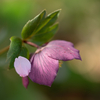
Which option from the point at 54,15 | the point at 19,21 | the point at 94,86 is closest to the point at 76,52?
the point at 54,15

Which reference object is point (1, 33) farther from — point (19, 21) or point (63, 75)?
point (63, 75)

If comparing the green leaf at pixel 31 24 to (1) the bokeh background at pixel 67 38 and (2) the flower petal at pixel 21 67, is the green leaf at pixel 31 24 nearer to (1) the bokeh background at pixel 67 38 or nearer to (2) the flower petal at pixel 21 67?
(2) the flower petal at pixel 21 67

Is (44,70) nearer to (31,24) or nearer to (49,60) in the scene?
(49,60)

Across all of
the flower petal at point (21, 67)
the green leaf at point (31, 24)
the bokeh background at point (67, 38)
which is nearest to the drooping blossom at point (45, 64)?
the flower petal at point (21, 67)

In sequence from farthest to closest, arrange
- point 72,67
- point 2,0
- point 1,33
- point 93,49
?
point 93,49 → point 72,67 → point 2,0 → point 1,33

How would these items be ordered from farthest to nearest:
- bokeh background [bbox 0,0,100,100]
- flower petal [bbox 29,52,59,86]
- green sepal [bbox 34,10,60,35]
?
bokeh background [bbox 0,0,100,100]
green sepal [bbox 34,10,60,35]
flower petal [bbox 29,52,59,86]

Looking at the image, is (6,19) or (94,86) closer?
(6,19)

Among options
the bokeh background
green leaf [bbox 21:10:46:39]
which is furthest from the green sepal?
the bokeh background

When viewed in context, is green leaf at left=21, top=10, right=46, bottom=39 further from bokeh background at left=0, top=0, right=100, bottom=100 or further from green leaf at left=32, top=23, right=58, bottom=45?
bokeh background at left=0, top=0, right=100, bottom=100
